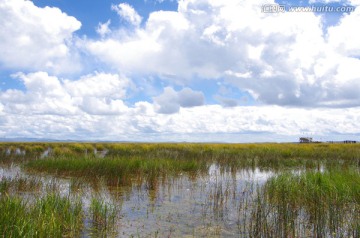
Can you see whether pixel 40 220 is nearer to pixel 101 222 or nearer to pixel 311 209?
pixel 101 222

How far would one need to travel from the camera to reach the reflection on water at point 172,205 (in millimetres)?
8367

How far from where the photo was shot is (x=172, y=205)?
11016mm

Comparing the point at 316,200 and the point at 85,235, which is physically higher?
the point at 316,200

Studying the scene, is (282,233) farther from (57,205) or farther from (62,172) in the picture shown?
(62,172)

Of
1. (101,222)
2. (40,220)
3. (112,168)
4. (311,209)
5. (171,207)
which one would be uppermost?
(112,168)

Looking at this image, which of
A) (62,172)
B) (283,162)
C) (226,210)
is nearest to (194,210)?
(226,210)

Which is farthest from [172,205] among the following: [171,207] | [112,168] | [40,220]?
[112,168]

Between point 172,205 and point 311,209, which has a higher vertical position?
point 311,209

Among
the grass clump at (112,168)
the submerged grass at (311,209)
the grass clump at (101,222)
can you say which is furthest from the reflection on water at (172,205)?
the grass clump at (112,168)

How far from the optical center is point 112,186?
1438cm

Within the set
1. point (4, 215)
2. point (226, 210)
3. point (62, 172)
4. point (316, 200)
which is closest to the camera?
point (4, 215)

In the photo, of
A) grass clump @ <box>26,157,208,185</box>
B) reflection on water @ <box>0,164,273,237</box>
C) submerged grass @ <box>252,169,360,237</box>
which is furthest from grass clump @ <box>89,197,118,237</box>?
grass clump @ <box>26,157,208,185</box>

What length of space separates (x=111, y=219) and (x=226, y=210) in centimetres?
369

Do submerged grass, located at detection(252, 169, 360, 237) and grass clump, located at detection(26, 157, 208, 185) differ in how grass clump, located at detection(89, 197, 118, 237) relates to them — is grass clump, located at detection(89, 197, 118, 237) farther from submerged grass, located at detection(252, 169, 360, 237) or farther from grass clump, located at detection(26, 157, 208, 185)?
grass clump, located at detection(26, 157, 208, 185)
